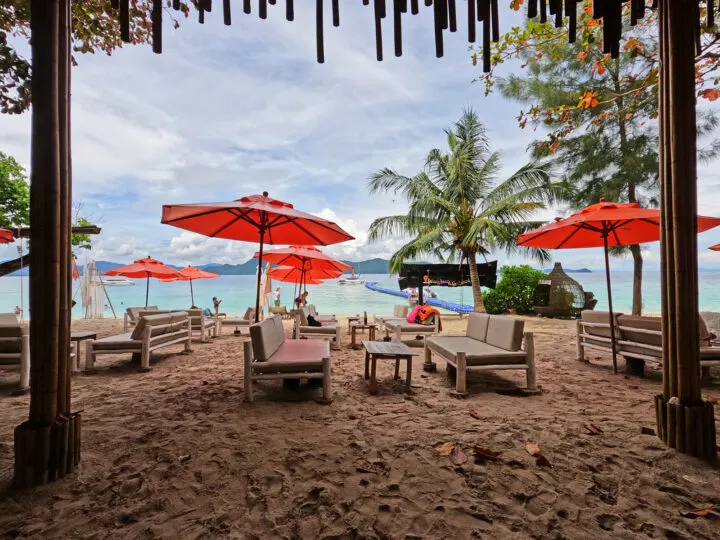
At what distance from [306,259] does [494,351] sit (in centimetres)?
596

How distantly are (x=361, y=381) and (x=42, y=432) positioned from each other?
3.29 meters

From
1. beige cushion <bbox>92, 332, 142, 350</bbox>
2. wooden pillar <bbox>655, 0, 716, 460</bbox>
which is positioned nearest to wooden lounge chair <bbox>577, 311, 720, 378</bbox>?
wooden pillar <bbox>655, 0, 716, 460</bbox>

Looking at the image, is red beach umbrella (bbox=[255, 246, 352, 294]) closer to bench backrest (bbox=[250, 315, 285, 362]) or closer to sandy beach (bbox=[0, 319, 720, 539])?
bench backrest (bbox=[250, 315, 285, 362])

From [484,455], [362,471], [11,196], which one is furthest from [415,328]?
[11,196]

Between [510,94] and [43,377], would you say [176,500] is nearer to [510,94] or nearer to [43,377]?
[43,377]

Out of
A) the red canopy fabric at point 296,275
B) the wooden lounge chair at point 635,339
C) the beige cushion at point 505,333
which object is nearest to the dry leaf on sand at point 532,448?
the beige cushion at point 505,333

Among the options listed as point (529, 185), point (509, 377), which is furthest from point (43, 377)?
point (529, 185)

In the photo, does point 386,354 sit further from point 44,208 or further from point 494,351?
point 44,208

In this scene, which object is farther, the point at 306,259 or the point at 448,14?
the point at 306,259

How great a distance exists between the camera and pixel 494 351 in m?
4.39

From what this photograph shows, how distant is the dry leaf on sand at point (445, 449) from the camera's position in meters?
2.58

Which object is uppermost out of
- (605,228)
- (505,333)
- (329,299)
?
(605,228)

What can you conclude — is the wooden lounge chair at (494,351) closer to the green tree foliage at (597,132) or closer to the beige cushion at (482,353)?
the beige cushion at (482,353)

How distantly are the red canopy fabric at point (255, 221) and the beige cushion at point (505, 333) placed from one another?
234cm
